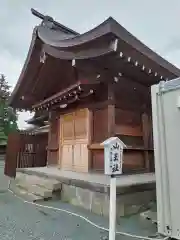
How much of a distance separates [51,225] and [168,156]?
1797 millimetres

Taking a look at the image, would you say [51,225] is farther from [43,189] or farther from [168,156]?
[168,156]

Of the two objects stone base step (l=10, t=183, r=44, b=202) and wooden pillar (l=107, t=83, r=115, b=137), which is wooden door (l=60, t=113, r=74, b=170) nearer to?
stone base step (l=10, t=183, r=44, b=202)

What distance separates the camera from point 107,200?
316 cm

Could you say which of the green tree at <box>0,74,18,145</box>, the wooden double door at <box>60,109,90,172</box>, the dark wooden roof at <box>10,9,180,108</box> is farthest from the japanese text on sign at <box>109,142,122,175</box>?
the green tree at <box>0,74,18,145</box>

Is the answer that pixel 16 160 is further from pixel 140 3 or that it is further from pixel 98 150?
pixel 140 3

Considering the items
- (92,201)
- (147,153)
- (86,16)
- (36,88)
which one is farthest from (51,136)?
(86,16)

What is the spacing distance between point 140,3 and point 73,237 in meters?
6.37

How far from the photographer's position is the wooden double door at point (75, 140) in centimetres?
521

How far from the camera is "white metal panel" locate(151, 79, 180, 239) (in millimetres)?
2244

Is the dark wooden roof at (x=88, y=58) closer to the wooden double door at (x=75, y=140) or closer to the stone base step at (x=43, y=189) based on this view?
the wooden double door at (x=75, y=140)

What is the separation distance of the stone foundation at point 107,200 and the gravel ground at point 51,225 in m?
0.14

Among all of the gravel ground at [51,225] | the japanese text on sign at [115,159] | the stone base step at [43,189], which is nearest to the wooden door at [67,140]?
the stone base step at [43,189]

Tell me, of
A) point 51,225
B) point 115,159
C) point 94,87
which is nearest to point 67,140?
point 94,87

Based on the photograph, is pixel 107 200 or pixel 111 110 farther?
pixel 111 110
